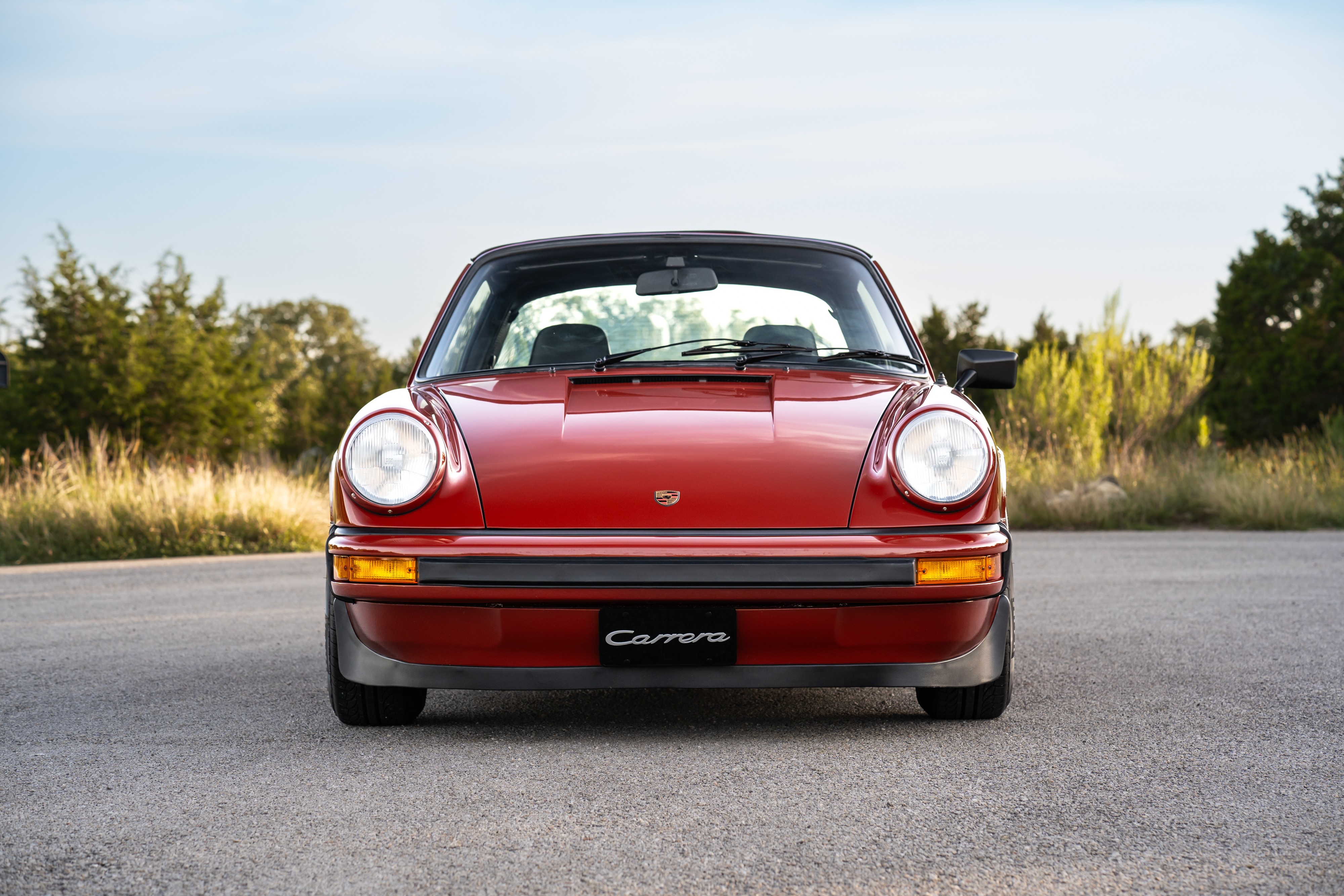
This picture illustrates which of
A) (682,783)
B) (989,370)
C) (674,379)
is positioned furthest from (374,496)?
(989,370)

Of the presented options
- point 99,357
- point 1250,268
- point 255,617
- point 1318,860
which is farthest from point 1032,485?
point 1250,268

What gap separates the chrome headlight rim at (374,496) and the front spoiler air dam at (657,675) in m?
0.28

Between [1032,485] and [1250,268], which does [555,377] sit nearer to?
[1032,485]

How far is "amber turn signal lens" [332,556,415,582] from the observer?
321cm

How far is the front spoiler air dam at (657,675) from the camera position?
10.6ft

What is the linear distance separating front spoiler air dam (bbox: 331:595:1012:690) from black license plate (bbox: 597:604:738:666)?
0.05 metres

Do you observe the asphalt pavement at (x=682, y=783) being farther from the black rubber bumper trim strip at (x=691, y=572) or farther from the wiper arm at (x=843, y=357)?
the wiper arm at (x=843, y=357)

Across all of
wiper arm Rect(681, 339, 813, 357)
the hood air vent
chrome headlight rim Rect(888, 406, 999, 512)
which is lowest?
chrome headlight rim Rect(888, 406, 999, 512)

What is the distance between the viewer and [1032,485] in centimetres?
1393

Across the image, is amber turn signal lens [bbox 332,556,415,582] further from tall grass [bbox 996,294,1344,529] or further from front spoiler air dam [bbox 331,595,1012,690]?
tall grass [bbox 996,294,1344,529]

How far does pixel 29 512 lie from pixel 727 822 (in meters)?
10.0

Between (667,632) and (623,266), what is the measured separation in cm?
166

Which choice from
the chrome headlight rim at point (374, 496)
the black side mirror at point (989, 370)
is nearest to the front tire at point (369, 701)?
the chrome headlight rim at point (374, 496)

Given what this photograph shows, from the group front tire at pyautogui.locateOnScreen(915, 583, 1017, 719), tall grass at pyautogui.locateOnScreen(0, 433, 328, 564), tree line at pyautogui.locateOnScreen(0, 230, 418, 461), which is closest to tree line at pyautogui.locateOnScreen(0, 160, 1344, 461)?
tree line at pyautogui.locateOnScreen(0, 230, 418, 461)
